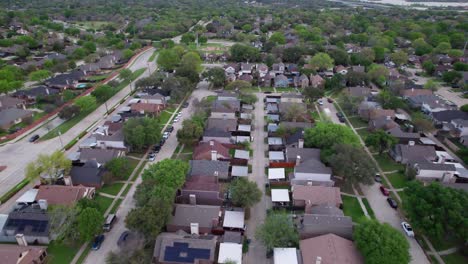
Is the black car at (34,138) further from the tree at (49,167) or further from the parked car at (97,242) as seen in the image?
the parked car at (97,242)

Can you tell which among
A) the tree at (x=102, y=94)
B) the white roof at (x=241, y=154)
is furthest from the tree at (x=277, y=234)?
the tree at (x=102, y=94)

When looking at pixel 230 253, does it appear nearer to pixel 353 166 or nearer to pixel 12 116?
pixel 353 166

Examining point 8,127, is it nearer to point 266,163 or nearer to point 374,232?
point 266,163

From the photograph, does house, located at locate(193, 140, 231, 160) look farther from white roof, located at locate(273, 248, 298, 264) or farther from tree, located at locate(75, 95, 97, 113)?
tree, located at locate(75, 95, 97, 113)

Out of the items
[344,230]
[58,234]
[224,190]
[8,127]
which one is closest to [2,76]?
[8,127]

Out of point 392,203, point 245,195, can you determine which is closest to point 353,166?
point 392,203

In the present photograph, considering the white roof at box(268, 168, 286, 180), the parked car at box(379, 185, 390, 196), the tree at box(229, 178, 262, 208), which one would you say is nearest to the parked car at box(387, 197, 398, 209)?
the parked car at box(379, 185, 390, 196)

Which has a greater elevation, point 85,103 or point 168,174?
point 85,103
